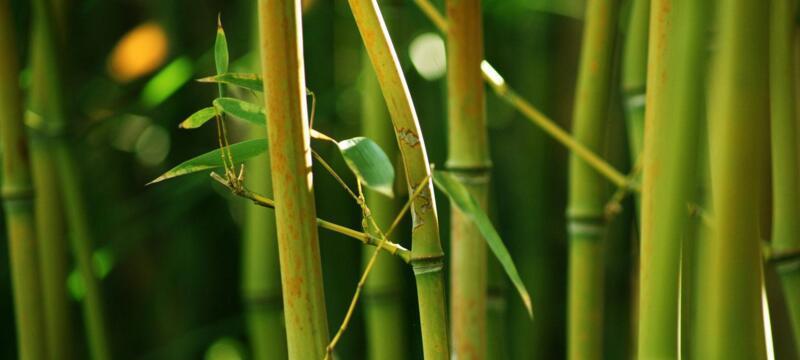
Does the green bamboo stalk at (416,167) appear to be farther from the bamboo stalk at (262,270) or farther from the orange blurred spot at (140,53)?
the orange blurred spot at (140,53)

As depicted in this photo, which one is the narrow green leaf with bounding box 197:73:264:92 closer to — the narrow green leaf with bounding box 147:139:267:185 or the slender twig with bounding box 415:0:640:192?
the narrow green leaf with bounding box 147:139:267:185

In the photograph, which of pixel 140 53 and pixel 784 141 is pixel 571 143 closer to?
pixel 784 141

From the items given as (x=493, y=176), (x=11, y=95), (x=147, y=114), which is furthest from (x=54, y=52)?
(x=493, y=176)

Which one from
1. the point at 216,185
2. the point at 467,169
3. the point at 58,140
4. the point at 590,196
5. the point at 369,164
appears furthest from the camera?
the point at 216,185

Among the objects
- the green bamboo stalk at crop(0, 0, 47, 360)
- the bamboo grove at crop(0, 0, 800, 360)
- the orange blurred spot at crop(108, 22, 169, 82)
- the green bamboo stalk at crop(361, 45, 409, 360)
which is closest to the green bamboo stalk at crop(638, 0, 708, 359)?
the bamboo grove at crop(0, 0, 800, 360)

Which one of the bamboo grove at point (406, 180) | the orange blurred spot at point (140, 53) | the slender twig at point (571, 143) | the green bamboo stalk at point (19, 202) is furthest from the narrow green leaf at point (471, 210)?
the orange blurred spot at point (140, 53)

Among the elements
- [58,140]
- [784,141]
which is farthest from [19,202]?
[784,141]

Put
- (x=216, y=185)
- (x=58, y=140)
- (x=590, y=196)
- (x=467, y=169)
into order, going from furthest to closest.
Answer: (x=216, y=185) → (x=58, y=140) → (x=590, y=196) → (x=467, y=169)

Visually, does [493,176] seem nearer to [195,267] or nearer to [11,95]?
[195,267]
